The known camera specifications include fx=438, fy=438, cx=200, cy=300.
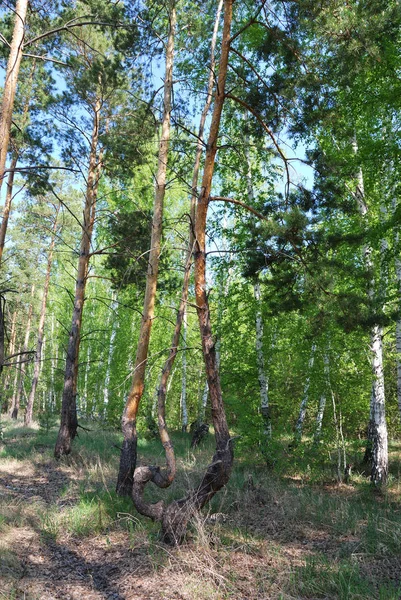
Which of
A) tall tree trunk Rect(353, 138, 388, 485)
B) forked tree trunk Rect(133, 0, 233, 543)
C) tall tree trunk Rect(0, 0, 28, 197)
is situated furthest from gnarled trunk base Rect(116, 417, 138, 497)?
tall tree trunk Rect(353, 138, 388, 485)

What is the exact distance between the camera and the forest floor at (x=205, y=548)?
395cm

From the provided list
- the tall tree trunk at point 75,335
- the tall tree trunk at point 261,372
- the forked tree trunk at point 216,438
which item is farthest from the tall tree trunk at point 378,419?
the tall tree trunk at point 75,335

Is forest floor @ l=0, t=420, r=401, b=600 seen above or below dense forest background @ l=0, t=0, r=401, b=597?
below

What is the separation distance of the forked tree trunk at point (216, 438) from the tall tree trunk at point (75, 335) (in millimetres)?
5823

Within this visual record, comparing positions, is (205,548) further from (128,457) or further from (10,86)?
(10,86)

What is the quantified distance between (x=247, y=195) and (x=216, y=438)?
710 cm

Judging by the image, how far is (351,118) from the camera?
9.09 metres

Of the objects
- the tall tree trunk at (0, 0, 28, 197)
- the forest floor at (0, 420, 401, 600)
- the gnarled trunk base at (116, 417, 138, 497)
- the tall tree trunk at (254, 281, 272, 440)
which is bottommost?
the forest floor at (0, 420, 401, 600)

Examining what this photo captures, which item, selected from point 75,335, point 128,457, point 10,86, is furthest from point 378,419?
point 10,86

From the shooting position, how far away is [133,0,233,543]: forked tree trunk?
204 inches

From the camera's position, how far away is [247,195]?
433 inches

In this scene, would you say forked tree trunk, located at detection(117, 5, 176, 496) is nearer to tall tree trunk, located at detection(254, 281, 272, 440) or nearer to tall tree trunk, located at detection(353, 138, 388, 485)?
tall tree trunk, located at detection(254, 281, 272, 440)

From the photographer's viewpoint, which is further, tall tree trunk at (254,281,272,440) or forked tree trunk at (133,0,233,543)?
tall tree trunk at (254,281,272,440)

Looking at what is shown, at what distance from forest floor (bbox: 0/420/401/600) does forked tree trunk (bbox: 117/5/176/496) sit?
0.48m
